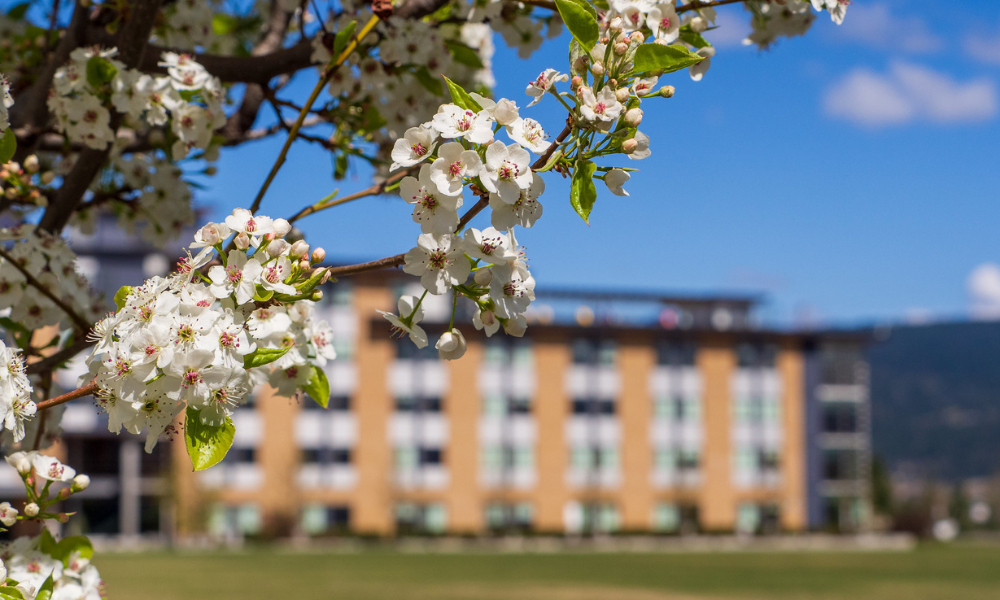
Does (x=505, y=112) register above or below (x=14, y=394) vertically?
above

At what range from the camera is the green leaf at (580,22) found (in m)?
2.33

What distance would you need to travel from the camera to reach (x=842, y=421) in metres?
68.8

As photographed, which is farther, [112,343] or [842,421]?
[842,421]

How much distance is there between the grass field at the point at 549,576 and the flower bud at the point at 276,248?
901 inches

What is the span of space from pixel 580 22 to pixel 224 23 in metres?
3.37

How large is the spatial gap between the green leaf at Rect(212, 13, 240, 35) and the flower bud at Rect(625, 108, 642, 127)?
3552 mm

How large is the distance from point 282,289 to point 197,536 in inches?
2371

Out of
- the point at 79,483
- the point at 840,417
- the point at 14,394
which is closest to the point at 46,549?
the point at 79,483

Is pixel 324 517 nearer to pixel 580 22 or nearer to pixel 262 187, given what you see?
pixel 262 187

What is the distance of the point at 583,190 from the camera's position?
7.50 feet

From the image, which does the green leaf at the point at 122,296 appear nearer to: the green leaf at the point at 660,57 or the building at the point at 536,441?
the green leaf at the point at 660,57

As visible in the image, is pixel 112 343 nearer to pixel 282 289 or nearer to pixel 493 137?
pixel 282 289

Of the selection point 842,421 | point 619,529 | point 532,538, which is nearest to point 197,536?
point 532,538

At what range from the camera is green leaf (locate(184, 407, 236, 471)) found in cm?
222
